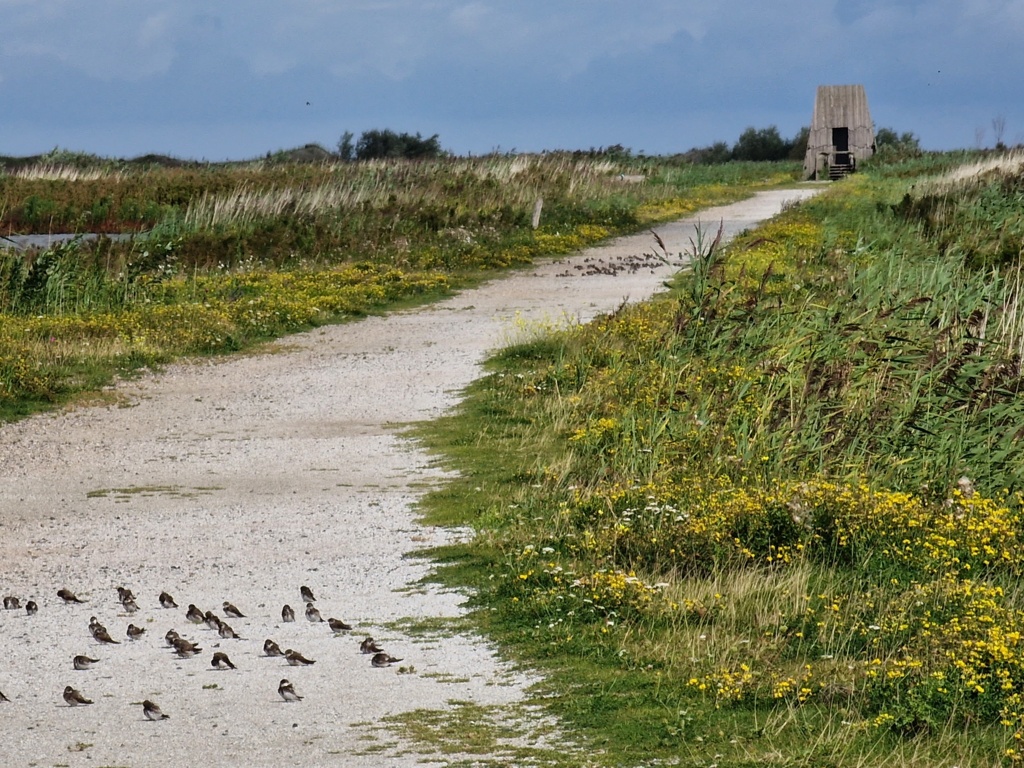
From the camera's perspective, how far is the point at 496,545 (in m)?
8.90

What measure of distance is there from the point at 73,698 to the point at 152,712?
0.54 m

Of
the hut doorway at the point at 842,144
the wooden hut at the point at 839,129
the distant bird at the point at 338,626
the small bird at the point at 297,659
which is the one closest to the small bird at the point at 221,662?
the small bird at the point at 297,659

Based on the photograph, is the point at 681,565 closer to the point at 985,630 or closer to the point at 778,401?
the point at 985,630

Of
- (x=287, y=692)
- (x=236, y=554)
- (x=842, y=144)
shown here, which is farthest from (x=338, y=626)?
(x=842, y=144)

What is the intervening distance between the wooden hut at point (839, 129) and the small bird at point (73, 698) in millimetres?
49561

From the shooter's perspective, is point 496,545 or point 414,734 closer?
point 414,734

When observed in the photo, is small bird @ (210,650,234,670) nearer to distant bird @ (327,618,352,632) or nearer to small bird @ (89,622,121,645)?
distant bird @ (327,618,352,632)

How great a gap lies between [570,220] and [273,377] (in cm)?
1593

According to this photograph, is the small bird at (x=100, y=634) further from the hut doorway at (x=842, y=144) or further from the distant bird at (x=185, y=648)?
the hut doorway at (x=842, y=144)

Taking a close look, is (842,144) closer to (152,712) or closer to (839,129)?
(839,129)

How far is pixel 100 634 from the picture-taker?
7.44 meters

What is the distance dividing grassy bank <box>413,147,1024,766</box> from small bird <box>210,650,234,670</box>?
4.69 ft

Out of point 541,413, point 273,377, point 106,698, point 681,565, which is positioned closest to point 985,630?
point 681,565

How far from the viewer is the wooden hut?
53.3m
